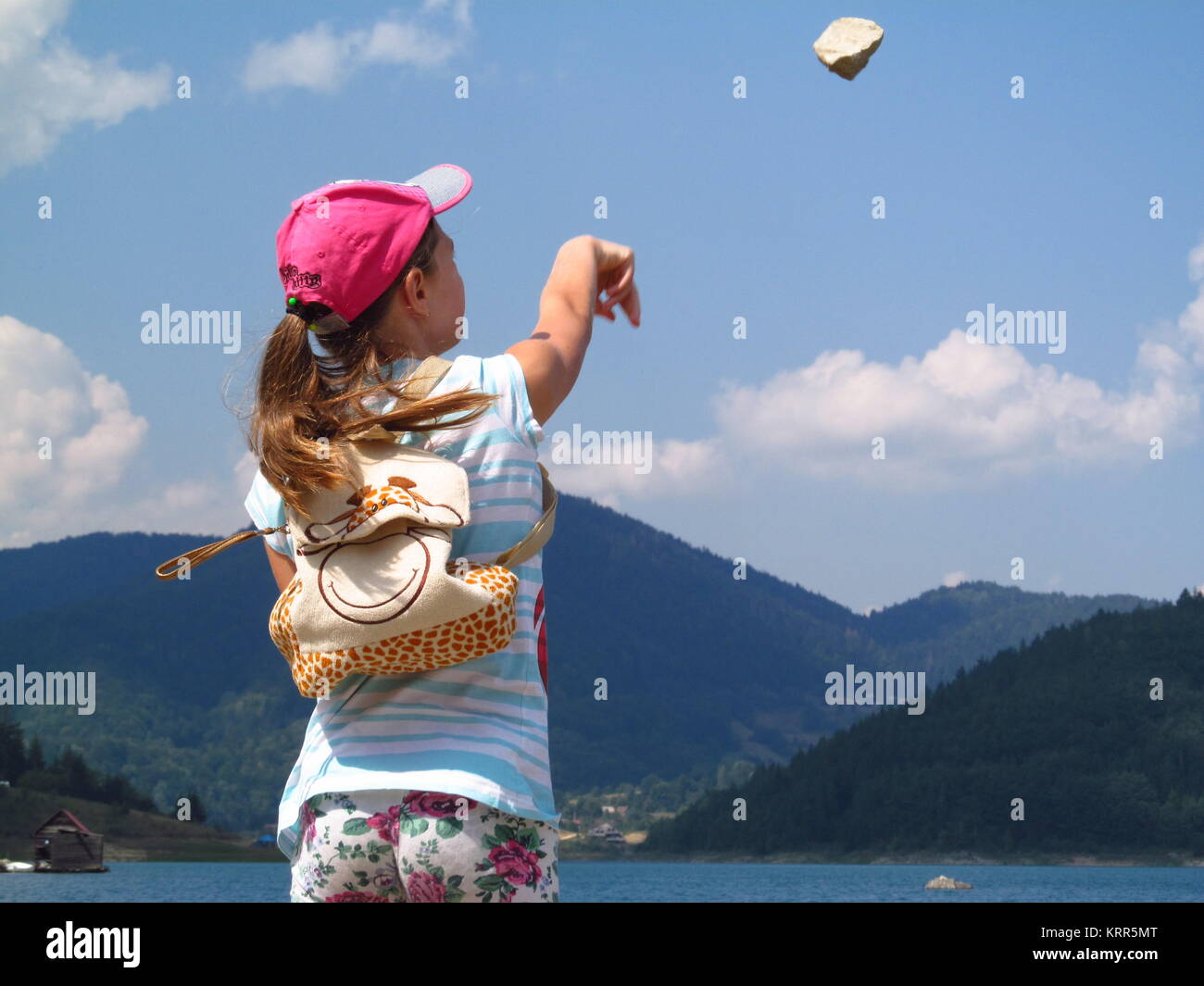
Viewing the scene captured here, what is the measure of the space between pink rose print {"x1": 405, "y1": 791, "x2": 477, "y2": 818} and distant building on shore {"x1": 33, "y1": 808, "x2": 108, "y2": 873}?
99324 millimetres

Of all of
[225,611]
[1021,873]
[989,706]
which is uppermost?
[225,611]

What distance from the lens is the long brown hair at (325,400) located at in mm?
2012

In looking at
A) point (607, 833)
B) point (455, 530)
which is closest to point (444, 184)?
point (455, 530)

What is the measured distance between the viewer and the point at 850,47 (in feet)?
17.3

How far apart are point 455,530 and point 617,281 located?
2.47 ft

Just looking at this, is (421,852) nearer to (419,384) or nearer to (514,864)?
(514,864)

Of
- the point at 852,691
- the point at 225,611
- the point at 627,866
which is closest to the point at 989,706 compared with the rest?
the point at 627,866

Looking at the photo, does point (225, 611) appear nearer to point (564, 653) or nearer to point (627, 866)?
point (564, 653)

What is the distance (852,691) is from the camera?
199 metres

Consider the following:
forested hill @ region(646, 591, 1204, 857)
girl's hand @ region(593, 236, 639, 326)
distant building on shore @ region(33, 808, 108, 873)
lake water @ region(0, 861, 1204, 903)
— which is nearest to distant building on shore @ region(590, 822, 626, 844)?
lake water @ region(0, 861, 1204, 903)
